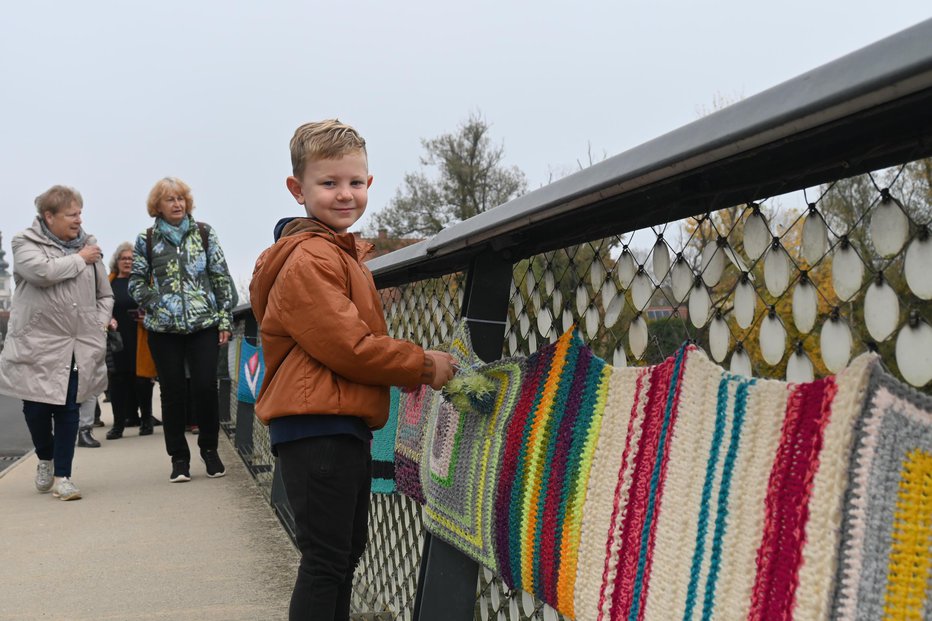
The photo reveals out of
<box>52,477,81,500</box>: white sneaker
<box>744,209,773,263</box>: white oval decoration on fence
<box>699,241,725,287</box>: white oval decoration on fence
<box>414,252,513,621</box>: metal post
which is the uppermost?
<box>744,209,773,263</box>: white oval decoration on fence

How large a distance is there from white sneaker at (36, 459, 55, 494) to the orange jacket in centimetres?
392

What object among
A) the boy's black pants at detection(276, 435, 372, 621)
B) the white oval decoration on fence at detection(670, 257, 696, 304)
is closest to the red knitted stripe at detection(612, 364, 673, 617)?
the white oval decoration on fence at detection(670, 257, 696, 304)

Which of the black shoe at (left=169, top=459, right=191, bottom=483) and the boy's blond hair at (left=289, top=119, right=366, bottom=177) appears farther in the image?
the black shoe at (left=169, top=459, right=191, bottom=483)

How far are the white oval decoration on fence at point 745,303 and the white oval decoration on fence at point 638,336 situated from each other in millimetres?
308

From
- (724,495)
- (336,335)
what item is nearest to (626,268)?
(724,495)

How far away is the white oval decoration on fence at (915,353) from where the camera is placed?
110cm

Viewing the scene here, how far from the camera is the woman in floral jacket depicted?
5.79m

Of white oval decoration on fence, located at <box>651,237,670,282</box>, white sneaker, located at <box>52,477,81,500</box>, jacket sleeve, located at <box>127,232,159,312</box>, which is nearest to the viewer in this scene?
white oval decoration on fence, located at <box>651,237,670,282</box>

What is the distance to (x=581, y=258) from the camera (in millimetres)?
2033

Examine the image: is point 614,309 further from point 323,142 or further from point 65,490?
point 65,490

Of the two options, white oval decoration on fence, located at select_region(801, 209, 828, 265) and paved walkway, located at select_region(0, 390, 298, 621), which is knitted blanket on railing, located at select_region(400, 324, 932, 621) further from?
paved walkway, located at select_region(0, 390, 298, 621)

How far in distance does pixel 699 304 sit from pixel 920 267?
0.45 metres

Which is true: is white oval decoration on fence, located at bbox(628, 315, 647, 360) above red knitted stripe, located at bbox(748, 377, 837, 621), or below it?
above

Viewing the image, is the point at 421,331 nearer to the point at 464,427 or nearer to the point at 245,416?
the point at 464,427
